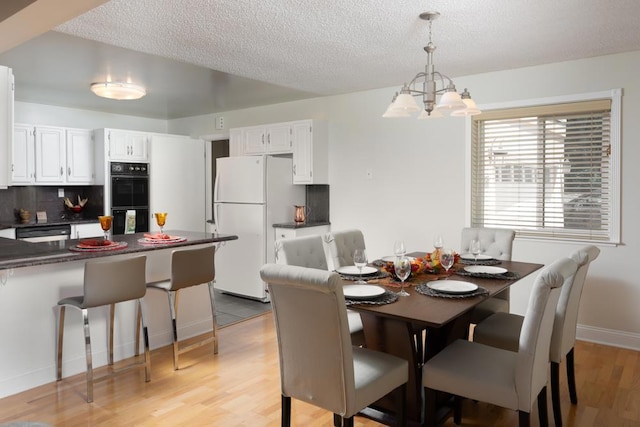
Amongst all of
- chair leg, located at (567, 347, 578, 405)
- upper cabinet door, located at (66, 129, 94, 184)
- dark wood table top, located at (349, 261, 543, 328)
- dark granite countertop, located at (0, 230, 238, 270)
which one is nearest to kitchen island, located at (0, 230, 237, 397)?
dark granite countertop, located at (0, 230, 238, 270)

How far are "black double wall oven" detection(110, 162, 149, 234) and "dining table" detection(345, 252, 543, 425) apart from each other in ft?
14.1

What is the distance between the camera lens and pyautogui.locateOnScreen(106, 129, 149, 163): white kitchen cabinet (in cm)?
590

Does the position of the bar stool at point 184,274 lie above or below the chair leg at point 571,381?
above

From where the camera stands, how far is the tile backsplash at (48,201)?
18.4 feet

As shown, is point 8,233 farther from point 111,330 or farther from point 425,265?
point 425,265

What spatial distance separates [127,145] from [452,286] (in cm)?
496

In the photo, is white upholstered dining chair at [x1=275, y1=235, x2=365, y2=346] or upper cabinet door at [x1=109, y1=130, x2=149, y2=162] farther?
upper cabinet door at [x1=109, y1=130, x2=149, y2=162]

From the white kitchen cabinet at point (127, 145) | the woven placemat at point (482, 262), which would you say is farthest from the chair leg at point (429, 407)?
the white kitchen cabinet at point (127, 145)

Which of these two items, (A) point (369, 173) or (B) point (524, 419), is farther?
(A) point (369, 173)

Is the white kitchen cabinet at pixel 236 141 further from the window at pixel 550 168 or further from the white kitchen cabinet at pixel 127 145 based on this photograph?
the window at pixel 550 168

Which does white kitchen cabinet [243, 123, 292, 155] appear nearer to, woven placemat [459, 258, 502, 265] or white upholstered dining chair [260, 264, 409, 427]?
woven placemat [459, 258, 502, 265]

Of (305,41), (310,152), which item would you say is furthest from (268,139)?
(305,41)

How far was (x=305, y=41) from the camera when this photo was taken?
326 centimetres

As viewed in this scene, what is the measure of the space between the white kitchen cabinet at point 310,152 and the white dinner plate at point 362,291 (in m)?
2.81
